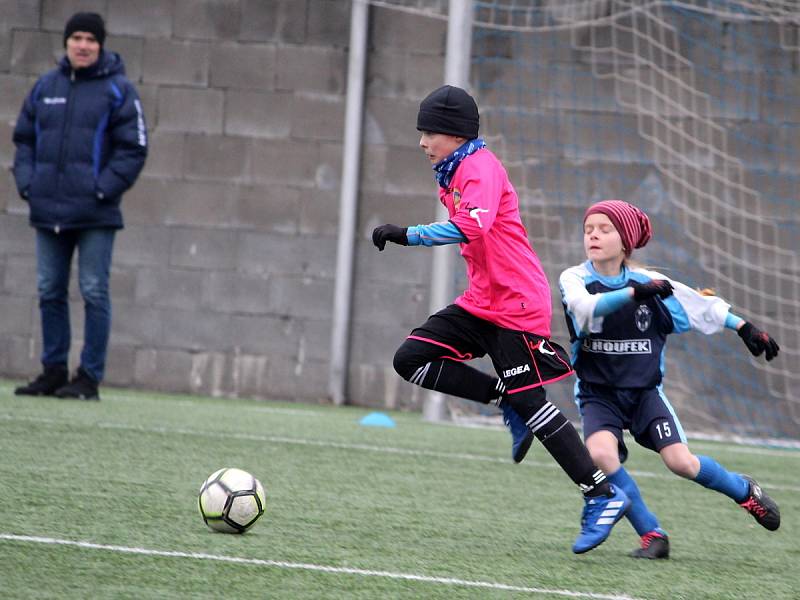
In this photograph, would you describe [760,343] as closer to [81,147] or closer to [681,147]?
[81,147]

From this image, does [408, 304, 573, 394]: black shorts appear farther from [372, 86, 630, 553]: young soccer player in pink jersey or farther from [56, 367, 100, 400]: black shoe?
[56, 367, 100, 400]: black shoe

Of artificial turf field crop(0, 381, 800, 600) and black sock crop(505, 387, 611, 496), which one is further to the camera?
black sock crop(505, 387, 611, 496)

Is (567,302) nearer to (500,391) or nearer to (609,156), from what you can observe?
(500,391)

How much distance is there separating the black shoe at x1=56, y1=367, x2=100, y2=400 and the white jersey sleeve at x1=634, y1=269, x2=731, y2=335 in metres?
4.02

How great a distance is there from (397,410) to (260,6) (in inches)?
116

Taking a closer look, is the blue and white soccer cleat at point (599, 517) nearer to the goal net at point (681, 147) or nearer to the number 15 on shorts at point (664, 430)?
the number 15 on shorts at point (664, 430)

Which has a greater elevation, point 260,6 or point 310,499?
point 260,6

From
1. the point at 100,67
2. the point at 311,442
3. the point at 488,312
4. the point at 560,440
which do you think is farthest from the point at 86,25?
the point at 560,440

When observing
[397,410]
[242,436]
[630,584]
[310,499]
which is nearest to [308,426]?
[242,436]

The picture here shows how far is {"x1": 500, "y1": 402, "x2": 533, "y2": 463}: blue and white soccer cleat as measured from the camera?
4664 millimetres

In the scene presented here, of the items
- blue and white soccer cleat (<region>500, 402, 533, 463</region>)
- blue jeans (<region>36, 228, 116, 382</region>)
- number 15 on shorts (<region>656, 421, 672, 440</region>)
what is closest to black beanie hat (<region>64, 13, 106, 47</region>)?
blue jeans (<region>36, 228, 116, 382</region>)

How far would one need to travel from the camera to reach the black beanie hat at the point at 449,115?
439 centimetres

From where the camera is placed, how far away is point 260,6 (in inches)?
369

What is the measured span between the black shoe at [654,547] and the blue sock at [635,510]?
5cm
